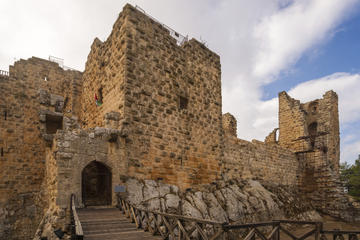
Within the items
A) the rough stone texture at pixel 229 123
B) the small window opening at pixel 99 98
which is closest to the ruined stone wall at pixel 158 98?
the small window opening at pixel 99 98

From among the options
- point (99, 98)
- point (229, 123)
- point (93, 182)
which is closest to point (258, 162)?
point (229, 123)

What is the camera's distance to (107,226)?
6.11m

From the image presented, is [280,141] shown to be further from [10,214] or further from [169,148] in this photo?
[10,214]

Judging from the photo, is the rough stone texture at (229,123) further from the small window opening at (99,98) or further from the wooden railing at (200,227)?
the wooden railing at (200,227)

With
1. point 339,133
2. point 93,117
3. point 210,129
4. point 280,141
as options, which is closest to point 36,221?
point 93,117

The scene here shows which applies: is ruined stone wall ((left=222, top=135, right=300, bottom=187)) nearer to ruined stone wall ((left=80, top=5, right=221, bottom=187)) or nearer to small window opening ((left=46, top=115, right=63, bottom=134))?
ruined stone wall ((left=80, top=5, right=221, bottom=187))

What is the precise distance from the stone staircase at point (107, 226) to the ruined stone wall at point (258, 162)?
663cm

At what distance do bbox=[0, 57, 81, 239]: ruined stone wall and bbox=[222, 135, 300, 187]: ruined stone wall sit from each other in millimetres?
8940

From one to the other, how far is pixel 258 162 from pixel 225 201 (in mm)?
5047

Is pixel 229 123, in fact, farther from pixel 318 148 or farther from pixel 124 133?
pixel 124 133

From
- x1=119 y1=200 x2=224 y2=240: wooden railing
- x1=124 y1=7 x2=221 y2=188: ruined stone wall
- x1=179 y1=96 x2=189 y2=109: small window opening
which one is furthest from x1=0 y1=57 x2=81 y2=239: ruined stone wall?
x1=179 y1=96 x2=189 y2=109: small window opening

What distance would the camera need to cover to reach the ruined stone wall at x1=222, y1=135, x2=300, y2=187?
13.4 metres

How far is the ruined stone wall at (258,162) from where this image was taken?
13445 mm

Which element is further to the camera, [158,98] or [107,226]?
[158,98]
